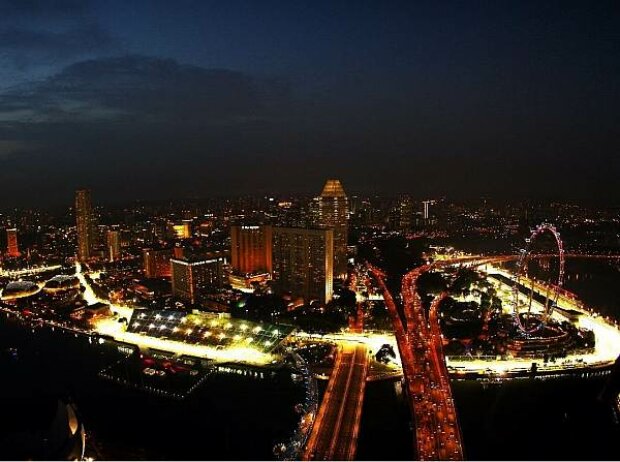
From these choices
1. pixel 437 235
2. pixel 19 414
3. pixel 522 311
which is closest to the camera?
pixel 19 414

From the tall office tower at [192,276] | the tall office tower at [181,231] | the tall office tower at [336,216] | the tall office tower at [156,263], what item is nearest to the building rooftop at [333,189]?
the tall office tower at [336,216]

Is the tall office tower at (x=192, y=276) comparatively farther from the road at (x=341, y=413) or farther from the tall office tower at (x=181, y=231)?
the tall office tower at (x=181, y=231)

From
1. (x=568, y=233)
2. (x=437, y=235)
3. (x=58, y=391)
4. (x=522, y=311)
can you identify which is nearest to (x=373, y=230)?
(x=437, y=235)

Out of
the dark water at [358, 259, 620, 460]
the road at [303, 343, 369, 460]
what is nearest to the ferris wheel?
the dark water at [358, 259, 620, 460]

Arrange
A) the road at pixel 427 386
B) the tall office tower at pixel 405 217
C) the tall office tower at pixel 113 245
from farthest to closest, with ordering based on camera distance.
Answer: the tall office tower at pixel 405 217
the tall office tower at pixel 113 245
the road at pixel 427 386

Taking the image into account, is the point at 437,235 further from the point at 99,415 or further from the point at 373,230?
the point at 99,415

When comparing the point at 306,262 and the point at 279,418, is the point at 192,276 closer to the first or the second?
the point at 306,262

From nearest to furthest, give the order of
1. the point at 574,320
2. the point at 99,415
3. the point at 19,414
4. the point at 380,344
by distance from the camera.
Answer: the point at 19,414, the point at 99,415, the point at 380,344, the point at 574,320
